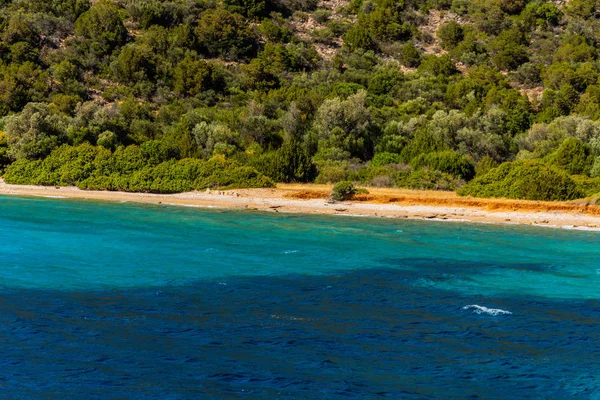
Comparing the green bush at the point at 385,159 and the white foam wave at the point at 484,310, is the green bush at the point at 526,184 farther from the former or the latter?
the white foam wave at the point at 484,310

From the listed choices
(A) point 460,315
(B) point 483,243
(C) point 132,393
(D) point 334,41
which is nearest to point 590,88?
(D) point 334,41

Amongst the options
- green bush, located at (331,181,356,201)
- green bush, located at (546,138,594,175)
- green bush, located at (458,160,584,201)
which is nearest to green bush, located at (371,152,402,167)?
green bush, located at (458,160,584,201)

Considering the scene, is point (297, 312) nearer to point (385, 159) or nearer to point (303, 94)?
point (385, 159)

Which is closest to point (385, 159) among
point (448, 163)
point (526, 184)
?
point (448, 163)

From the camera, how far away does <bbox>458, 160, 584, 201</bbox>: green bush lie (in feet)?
152

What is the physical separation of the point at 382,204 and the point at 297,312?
23.6m

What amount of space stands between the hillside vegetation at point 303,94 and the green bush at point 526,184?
10cm

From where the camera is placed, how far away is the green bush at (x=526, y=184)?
46.3 metres

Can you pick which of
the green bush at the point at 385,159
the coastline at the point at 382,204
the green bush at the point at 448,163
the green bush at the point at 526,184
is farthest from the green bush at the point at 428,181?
the green bush at the point at 385,159

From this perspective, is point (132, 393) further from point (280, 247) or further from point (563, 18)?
point (563, 18)

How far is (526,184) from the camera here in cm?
4697

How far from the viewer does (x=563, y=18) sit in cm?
9900

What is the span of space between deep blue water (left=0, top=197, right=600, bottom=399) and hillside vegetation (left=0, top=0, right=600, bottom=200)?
1541 cm

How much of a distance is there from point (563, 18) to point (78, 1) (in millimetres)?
57568
